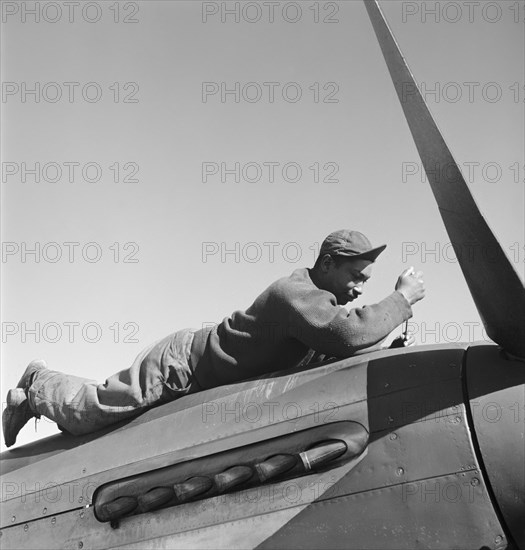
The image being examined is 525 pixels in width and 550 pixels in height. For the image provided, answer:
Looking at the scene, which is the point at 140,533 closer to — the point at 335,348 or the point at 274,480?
the point at 274,480

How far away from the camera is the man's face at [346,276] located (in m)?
5.81

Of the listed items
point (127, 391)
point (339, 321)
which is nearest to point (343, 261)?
point (339, 321)

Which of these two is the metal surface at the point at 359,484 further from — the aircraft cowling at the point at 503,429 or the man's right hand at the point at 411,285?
the man's right hand at the point at 411,285

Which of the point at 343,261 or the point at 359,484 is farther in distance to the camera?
the point at 343,261

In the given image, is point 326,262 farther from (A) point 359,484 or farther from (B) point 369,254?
(A) point 359,484

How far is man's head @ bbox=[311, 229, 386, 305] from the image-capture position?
5.79 meters

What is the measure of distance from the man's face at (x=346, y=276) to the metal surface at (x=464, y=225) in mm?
1236

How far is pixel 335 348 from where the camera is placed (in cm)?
536

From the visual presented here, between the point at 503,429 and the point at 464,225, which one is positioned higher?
the point at 464,225

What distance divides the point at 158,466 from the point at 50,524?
807mm

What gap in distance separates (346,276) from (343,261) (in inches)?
4.0

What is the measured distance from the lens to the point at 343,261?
19.0 feet

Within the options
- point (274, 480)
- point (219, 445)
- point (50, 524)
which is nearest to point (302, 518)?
point (274, 480)

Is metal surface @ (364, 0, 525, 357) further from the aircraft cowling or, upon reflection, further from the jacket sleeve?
the jacket sleeve
